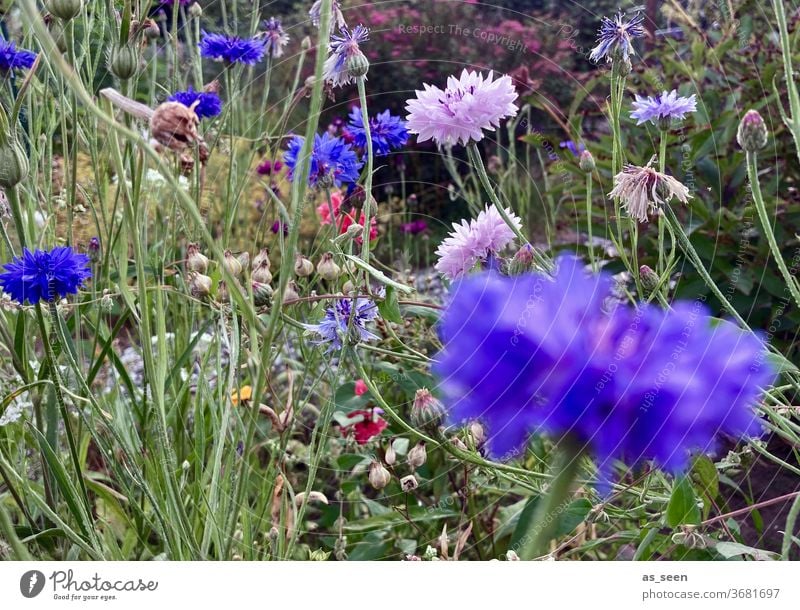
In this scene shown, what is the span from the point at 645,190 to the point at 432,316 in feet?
0.40

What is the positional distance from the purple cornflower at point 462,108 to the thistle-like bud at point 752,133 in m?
0.10

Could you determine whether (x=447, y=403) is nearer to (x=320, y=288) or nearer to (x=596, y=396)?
(x=596, y=396)

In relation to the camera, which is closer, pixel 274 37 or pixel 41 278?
pixel 41 278

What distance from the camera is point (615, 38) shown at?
0.36 metres

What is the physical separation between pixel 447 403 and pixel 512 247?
111mm

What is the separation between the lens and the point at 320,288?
19.8 inches

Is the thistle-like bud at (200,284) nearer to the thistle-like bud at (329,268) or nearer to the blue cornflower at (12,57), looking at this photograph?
the thistle-like bud at (329,268)

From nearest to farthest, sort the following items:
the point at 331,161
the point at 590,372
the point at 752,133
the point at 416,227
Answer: the point at 590,372, the point at 752,133, the point at 331,161, the point at 416,227

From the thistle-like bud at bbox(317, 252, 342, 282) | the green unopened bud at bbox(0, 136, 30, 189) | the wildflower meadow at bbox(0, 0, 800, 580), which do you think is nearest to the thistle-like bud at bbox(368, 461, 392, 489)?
the wildflower meadow at bbox(0, 0, 800, 580)

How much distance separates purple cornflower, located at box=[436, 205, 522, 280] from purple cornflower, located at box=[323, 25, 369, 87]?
0.30 feet

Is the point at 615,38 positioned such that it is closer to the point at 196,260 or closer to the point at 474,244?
the point at 474,244

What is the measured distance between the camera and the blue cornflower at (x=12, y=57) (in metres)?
0.42
